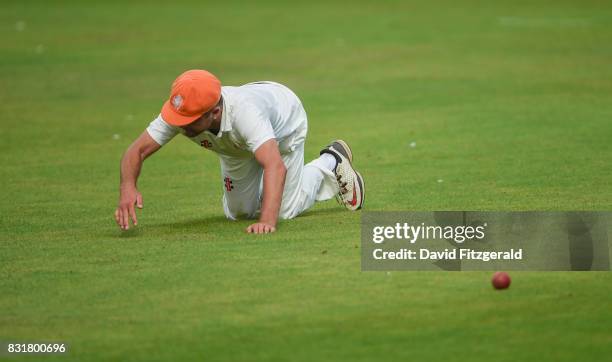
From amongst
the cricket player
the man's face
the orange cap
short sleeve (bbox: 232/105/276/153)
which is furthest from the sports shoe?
the orange cap

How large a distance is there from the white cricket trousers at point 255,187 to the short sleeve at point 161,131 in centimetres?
76

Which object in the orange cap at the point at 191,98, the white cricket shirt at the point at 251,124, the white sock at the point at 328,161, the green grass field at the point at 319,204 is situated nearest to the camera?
the green grass field at the point at 319,204

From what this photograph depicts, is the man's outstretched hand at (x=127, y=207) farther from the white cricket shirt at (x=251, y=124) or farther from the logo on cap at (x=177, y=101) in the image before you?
the logo on cap at (x=177, y=101)

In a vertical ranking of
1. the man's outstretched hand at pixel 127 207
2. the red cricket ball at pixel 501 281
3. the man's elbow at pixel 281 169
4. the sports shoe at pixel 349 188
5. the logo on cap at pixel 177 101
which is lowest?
the red cricket ball at pixel 501 281

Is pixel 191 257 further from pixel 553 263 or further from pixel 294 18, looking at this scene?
pixel 294 18

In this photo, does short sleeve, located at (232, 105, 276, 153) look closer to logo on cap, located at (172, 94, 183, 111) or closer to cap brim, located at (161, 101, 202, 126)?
cap brim, located at (161, 101, 202, 126)

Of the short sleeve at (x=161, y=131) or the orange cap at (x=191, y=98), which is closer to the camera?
the orange cap at (x=191, y=98)

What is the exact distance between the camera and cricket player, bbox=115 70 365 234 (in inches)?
330

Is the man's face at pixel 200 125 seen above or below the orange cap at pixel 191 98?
below

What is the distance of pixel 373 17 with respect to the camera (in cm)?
2847

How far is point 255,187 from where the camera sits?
936cm

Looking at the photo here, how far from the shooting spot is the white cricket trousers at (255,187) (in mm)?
9281

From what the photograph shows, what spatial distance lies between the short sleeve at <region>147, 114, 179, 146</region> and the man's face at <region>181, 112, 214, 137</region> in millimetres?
127

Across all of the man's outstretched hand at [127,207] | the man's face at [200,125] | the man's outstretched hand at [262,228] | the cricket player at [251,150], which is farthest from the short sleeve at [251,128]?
the man's outstretched hand at [127,207]
